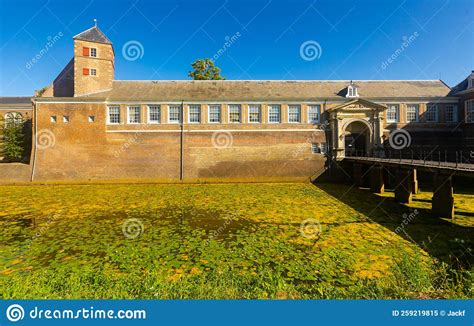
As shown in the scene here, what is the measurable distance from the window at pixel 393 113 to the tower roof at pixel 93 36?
3096 cm

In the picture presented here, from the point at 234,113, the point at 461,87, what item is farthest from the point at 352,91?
the point at 234,113

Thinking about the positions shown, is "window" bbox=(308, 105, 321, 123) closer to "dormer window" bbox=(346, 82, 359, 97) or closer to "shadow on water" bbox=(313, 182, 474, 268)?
"dormer window" bbox=(346, 82, 359, 97)

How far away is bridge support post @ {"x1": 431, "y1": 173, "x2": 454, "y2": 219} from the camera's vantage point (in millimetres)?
10719

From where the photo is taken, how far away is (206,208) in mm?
12734

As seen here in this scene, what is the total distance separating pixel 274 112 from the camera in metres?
24.0

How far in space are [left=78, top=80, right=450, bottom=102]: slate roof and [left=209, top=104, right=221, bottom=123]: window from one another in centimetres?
71

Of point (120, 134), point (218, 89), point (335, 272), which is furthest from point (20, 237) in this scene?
point (218, 89)

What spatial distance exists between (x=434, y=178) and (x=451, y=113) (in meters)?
18.6

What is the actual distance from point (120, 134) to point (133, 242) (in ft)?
58.4

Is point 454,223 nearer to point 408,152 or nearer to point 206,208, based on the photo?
point 206,208

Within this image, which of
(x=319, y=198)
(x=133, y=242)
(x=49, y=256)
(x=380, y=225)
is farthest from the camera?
(x=319, y=198)

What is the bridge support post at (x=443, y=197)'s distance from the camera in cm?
1072

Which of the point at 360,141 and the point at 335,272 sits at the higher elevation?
the point at 360,141

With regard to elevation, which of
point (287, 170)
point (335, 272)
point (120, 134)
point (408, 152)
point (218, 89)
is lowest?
point (335, 272)
